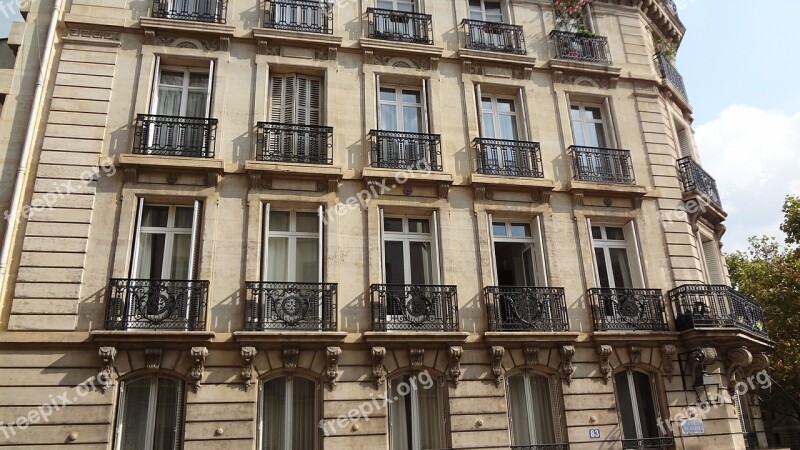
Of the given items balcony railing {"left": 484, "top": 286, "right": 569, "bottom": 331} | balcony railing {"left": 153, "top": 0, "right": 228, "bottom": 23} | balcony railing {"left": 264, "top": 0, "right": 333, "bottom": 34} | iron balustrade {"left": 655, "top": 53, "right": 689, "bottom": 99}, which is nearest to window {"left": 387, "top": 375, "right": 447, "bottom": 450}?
balcony railing {"left": 484, "top": 286, "right": 569, "bottom": 331}

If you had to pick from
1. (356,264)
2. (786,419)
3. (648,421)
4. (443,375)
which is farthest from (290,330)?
(786,419)

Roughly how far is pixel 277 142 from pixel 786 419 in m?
34.8

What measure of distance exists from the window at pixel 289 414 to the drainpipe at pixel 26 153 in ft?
15.3

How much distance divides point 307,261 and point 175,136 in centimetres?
347

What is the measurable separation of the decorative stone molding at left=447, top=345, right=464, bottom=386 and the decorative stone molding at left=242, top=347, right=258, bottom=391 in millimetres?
3406

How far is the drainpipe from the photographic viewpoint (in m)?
9.77

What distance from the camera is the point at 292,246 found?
36.7 feet

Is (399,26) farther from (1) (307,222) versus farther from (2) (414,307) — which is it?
(2) (414,307)

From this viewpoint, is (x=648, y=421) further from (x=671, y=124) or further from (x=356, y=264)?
(x=671, y=124)

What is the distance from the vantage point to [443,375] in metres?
10.6

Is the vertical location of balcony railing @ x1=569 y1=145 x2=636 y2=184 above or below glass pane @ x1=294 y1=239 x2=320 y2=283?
above

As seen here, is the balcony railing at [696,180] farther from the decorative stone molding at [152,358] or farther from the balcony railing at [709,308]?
the decorative stone molding at [152,358]

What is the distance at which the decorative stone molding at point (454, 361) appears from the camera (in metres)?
10.5

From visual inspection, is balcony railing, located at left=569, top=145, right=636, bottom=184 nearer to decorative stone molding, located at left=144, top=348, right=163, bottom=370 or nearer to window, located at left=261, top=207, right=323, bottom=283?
window, located at left=261, top=207, right=323, bottom=283
